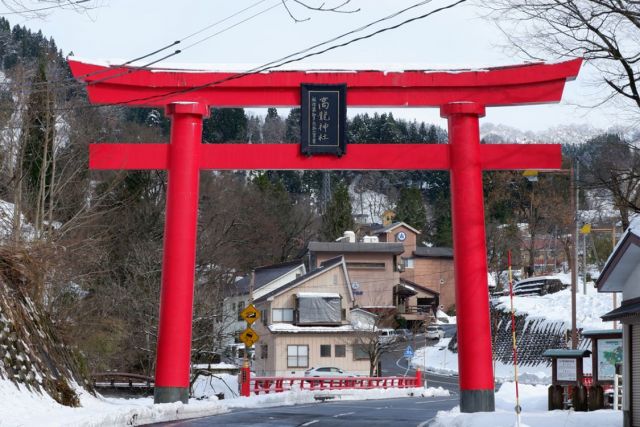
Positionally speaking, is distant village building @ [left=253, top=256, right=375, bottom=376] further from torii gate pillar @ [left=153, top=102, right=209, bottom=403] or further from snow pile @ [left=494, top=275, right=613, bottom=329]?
torii gate pillar @ [left=153, top=102, right=209, bottom=403]

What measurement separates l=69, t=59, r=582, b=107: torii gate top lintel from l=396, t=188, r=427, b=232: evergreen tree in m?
70.2

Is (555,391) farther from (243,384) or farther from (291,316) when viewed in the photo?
(291,316)

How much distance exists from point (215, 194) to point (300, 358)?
11.3 meters

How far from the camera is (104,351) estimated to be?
30.1m

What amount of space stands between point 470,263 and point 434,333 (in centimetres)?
4898

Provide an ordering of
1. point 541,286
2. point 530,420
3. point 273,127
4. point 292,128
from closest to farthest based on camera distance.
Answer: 1. point 530,420
2. point 541,286
3. point 292,128
4. point 273,127

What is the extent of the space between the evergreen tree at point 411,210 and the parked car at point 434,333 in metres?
23.0

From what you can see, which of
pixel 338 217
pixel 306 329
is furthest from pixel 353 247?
pixel 306 329

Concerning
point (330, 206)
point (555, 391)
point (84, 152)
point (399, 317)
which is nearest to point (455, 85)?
point (555, 391)

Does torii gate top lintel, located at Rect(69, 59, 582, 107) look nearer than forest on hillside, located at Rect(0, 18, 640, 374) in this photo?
Yes

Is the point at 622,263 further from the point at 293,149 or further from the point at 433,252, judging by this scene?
the point at 433,252

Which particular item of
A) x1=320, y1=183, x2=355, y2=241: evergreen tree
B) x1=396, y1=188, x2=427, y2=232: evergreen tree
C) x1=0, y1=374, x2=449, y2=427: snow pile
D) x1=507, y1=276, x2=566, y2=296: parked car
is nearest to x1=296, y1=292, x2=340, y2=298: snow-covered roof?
x1=507, y1=276, x2=566, y2=296: parked car

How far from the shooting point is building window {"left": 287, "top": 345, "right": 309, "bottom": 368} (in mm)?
49312

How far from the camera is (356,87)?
20641 millimetres
